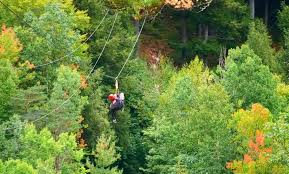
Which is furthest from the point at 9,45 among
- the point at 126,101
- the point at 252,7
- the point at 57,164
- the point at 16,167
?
the point at 252,7

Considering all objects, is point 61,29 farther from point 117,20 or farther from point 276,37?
point 276,37

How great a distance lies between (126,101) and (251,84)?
42.2ft

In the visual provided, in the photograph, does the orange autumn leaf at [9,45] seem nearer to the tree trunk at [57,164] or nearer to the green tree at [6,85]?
the green tree at [6,85]

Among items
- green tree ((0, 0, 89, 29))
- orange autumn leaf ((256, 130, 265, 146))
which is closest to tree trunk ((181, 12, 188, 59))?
green tree ((0, 0, 89, 29))

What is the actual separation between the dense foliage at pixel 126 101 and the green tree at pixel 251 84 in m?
0.06

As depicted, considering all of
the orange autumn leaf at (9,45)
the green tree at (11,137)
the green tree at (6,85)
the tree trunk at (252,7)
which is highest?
the orange autumn leaf at (9,45)

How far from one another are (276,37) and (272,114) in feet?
78.7

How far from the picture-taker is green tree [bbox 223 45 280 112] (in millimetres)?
49344

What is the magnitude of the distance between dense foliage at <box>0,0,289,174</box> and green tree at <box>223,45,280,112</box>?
0.20 ft

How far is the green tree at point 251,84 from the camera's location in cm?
4934

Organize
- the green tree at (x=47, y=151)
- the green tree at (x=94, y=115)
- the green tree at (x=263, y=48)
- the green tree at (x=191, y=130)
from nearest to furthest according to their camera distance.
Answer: the green tree at (x=47, y=151), the green tree at (x=191, y=130), the green tree at (x=94, y=115), the green tree at (x=263, y=48)

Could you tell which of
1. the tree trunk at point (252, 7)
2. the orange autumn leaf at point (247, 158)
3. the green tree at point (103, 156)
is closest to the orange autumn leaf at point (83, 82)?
the green tree at point (103, 156)

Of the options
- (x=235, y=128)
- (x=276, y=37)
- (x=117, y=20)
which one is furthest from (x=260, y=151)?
(x=276, y=37)

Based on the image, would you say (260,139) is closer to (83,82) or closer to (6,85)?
(83,82)
